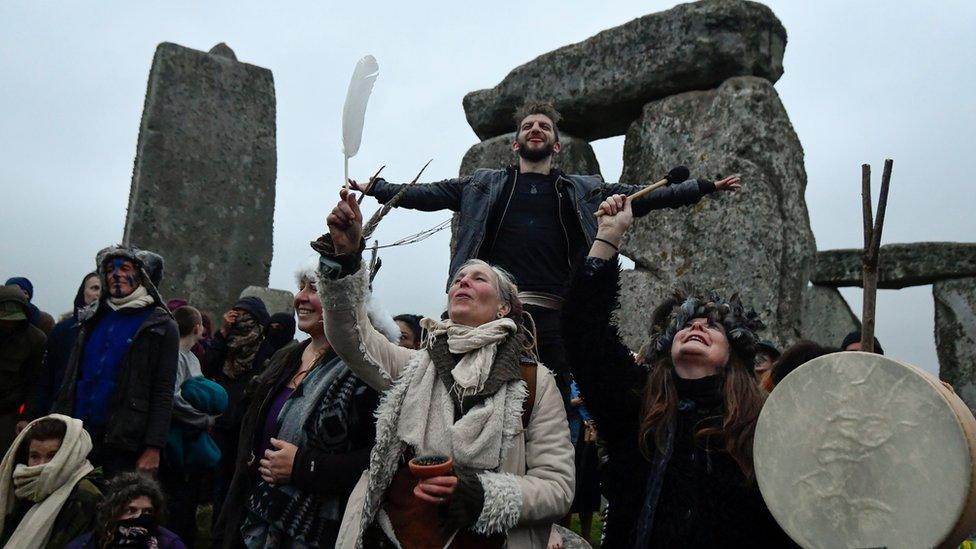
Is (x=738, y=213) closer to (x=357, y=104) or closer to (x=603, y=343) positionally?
(x=603, y=343)

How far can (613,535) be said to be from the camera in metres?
2.78

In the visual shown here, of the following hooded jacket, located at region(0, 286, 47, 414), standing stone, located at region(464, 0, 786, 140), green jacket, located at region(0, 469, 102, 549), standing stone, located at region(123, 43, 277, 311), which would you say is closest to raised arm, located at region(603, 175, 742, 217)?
green jacket, located at region(0, 469, 102, 549)

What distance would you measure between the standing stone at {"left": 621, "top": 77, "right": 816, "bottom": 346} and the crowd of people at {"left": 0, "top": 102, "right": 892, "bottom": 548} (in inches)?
84.0

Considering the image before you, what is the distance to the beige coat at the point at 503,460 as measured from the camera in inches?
101

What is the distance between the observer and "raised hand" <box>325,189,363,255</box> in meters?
2.64

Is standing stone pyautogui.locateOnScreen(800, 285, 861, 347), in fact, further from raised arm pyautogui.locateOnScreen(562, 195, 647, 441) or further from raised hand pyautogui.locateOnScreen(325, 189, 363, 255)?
raised hand pyautogui.locateOnScreen(325, 189, 363, 255)

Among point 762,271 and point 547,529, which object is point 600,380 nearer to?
point 547,529

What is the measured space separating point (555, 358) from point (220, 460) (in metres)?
1.68

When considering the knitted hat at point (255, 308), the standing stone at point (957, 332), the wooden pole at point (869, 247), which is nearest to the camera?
the wooden pole at point (869, 247)

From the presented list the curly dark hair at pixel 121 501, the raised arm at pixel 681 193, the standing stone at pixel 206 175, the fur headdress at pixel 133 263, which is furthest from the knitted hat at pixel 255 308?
the standing stone at pixel 206 175

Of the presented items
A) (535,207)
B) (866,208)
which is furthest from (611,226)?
(535,207)

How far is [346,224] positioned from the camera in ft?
8.75

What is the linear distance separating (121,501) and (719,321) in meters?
2.21

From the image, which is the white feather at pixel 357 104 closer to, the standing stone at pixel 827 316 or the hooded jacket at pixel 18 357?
the hooded jacket at pixel 18 357
